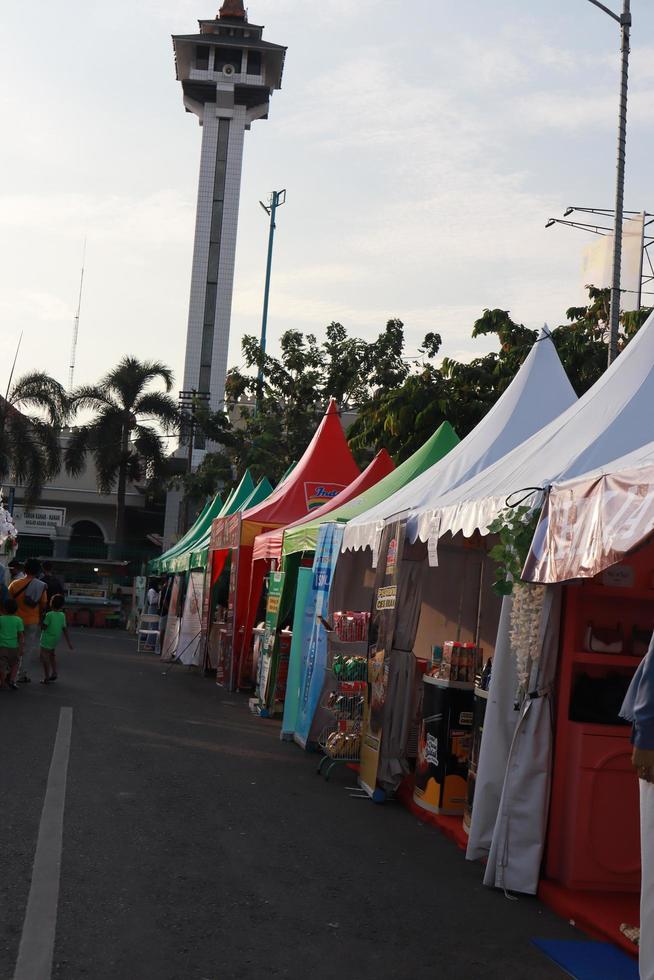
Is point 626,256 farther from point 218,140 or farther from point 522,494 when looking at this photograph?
point 218,140

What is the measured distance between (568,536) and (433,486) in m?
4.53

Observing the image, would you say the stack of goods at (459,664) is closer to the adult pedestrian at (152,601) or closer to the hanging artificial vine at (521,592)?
the hanging artificial vine at (521,592)

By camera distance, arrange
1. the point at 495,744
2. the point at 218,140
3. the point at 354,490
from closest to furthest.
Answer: the point at 495,744 < the point at 354,490 < the point at 218,140

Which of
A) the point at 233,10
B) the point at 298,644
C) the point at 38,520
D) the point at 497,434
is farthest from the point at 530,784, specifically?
the point at 233,10

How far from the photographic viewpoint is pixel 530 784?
7.20 metres

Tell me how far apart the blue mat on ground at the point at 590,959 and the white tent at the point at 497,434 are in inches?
207

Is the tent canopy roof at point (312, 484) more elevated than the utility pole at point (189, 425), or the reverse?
the utility pole at point (189, 425)

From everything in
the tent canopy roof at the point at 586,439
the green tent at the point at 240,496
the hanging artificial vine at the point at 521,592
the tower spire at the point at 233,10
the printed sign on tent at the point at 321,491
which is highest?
the tower spire at the point at 233,10

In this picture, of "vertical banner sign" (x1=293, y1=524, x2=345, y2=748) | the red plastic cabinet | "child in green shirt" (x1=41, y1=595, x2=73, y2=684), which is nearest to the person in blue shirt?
the red plastic cabinet

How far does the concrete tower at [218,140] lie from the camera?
206 ft

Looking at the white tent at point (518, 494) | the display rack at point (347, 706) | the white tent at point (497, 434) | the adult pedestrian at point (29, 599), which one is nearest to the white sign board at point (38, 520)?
the adult pedestrian at point (29, 599)

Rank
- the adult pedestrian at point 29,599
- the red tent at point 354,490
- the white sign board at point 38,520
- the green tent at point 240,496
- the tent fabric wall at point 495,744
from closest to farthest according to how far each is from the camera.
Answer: the tent fabric wall at point 495,744 → the red tent at point 354,490 → the adult pedestrian at point 29,599 → the green tent at point 240,496 → the white sign board at point 38,520

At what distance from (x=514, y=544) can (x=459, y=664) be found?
224 cm

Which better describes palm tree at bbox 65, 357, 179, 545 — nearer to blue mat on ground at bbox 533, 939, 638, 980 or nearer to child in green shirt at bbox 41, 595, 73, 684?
child in green shirt at bbox 41, 595, 73, 684
